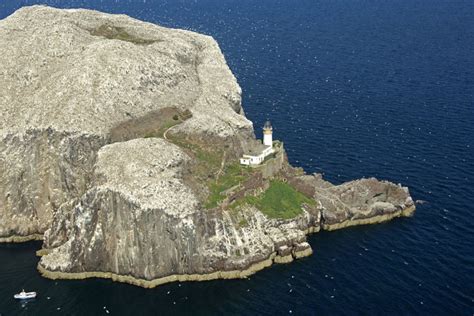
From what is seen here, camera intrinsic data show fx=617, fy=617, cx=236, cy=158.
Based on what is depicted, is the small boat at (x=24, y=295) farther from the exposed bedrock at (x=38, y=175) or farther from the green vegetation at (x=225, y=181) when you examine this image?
the green vegetation at (x=225, y=181)

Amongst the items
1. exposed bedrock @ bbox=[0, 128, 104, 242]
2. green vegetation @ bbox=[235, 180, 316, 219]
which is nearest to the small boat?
exposed bedrock @ bbox=[0, 128, 104, 242]

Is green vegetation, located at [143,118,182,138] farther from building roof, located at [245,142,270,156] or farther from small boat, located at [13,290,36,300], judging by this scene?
small boat, located at [13,290,36,300]

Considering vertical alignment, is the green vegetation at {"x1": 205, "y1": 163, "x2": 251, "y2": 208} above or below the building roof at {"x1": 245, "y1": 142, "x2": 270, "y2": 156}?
below

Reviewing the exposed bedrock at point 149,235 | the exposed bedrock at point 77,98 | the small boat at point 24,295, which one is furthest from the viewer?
the exposed bedrock at point 77,98

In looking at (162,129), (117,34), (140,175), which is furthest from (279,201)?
(117,34)

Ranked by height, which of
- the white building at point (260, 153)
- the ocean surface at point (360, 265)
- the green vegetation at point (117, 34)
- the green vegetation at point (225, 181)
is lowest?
the ocean surface at point (360, 265)

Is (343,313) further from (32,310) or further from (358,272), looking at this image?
(32,310)

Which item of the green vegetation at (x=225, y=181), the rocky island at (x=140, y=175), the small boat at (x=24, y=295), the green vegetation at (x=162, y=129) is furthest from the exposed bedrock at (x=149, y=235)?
the green vegetation at (x=162, y=129)
